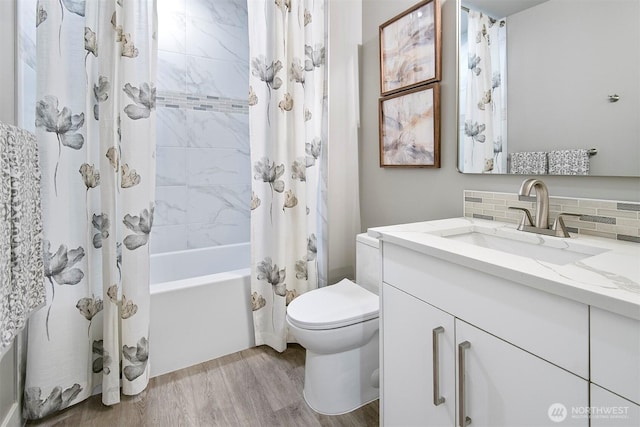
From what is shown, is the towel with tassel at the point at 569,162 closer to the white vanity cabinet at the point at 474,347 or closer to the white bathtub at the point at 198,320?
the white vanity cabinet at the point at 474,347

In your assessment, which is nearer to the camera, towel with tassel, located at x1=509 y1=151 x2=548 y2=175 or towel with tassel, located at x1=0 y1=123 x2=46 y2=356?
towel with tassel, located at x1=0 y1=123 x2=46 y2=356

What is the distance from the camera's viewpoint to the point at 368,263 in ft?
6.02

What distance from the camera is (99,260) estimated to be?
1.65 m

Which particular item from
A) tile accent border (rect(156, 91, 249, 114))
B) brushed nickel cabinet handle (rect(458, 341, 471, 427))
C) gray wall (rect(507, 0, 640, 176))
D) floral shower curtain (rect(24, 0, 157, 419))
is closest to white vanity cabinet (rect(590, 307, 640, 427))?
brushed nickel cabinet handle (rect(458, 341, 471, 427))

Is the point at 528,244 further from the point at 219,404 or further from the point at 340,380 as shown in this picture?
the point at 219,404

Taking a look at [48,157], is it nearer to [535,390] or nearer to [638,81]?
[535,390]

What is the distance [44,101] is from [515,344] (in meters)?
1.94

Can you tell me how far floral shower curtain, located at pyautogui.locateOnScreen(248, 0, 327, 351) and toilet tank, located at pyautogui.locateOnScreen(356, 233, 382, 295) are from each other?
0.42 meters

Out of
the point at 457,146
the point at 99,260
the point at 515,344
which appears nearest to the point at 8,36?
the point at 99,260

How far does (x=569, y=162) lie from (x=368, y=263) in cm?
100

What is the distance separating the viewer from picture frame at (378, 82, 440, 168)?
1735mm

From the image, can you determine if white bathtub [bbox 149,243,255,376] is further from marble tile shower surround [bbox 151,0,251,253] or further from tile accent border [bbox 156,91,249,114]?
tile accent border [bbox 156,91,249,114]

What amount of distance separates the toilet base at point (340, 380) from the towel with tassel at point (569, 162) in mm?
1053

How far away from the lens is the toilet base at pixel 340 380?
5.16 ft
